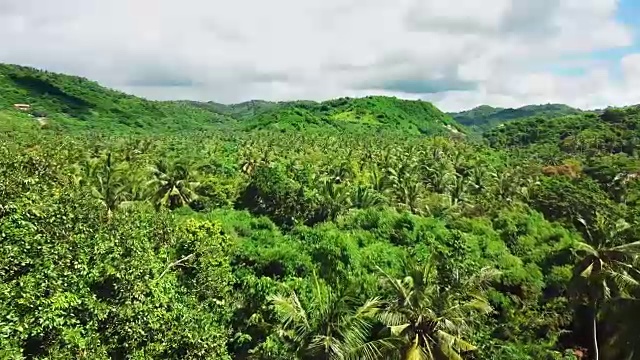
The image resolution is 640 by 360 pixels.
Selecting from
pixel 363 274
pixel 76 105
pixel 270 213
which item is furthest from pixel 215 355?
pixel 76 105

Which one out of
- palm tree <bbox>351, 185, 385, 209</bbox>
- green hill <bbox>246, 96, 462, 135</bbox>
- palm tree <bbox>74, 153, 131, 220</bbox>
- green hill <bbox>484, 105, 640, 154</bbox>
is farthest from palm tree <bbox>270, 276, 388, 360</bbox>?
green hill <bbox>246, 96, 462, 135</bbox>

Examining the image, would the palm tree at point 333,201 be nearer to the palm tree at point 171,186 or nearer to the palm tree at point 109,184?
the palm tree at point 171,186

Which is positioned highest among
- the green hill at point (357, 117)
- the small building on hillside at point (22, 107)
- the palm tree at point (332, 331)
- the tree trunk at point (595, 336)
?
the green hill at point (357, 117)

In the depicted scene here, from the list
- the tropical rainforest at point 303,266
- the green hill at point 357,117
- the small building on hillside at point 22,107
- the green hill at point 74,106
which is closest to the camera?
the tropical rainforest at point 303,266

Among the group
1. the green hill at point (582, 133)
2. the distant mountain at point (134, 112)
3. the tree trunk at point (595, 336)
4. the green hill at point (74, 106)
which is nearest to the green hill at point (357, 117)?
the distant mountain at point (134, 112)

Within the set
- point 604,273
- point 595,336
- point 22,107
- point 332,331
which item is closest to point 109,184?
point 332,331

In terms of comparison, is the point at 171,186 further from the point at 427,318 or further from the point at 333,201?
the point at 427,318

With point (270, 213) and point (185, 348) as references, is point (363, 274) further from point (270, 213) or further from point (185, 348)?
point (270, 213)
